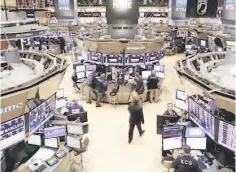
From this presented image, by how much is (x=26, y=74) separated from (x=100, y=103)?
6.01 meters

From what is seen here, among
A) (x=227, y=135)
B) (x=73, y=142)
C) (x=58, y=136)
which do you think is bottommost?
(x=73, y=142)

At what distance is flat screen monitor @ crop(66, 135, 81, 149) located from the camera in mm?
6711

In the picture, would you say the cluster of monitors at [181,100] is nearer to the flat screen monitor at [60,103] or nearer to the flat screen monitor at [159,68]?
the flat screen monitor at [60,103]

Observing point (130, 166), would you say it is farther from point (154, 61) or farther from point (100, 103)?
point (154, 61)

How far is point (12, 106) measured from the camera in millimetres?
5238

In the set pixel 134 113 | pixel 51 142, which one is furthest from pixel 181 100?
pixel 51 142

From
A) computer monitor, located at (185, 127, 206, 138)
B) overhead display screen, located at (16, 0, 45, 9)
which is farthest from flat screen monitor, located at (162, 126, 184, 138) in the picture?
overhead display screen, located at (16, 0, 45, 9)

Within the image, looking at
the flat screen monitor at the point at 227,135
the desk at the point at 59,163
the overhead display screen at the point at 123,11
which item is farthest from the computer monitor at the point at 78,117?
the overhead display screen at the point at 123,11

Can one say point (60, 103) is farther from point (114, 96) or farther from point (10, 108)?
point (114, 96)

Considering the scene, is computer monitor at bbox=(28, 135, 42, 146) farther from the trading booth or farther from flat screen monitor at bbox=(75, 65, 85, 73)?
flat screen monitor at bbox=(75, 65, 85, 73)

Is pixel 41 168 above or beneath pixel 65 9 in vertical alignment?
beneath

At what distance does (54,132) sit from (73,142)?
456mm

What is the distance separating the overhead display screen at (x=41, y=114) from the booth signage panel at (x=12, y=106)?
38 cm

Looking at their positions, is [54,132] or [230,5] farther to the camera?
[230,5]
